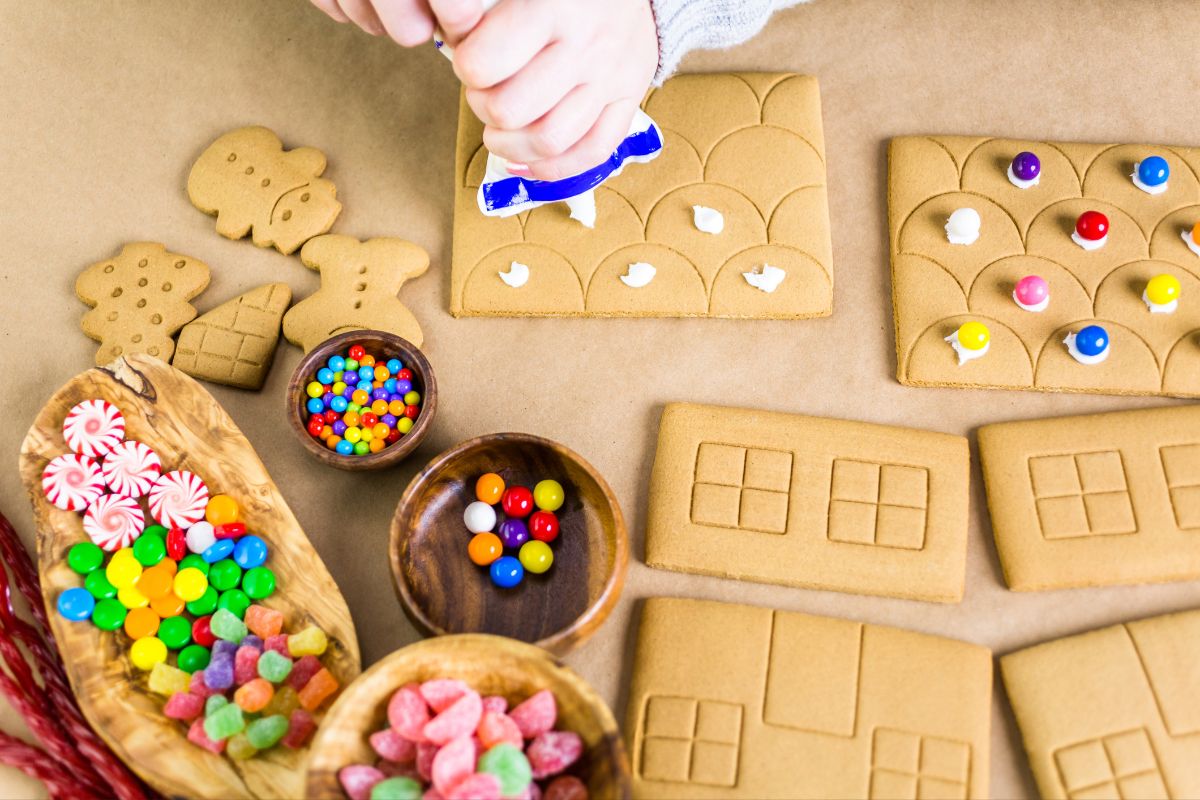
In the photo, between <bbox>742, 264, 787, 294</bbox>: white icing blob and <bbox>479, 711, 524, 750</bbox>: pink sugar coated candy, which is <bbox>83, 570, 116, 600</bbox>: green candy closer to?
<bbox>479, 711, 524, 750</bbox>: pink sugar coated candy

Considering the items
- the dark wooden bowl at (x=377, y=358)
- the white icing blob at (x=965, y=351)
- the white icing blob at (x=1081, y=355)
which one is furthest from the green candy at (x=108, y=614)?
the white icing blob at (x=1081, y=355)

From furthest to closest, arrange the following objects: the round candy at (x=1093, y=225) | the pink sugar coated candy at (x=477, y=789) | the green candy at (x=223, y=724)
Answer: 1. the round candy at (x=1093, y=225)
2. the green candy at (x=223, y=724)
3. the pink sugar coated candy at (x=477, y=789)

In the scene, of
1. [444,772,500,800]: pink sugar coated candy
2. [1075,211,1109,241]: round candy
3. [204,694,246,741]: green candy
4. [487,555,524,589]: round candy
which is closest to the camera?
[444,772,500,800]: pink sugar coated candy

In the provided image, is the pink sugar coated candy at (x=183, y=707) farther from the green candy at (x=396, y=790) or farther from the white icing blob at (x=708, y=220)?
the white icing blob at (x=708, y=220)

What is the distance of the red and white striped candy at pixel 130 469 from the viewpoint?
93 centimetres

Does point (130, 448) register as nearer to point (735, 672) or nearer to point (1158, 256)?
point (735, 672)

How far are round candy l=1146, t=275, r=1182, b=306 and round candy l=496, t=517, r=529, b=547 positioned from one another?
725 mm

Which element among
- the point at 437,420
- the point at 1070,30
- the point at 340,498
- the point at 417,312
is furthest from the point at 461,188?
the point at 1070,30

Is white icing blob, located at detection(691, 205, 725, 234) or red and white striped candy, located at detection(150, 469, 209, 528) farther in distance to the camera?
white icing blob, located at detection(691, 205, 725, 234)

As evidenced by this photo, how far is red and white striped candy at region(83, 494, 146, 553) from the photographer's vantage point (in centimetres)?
91

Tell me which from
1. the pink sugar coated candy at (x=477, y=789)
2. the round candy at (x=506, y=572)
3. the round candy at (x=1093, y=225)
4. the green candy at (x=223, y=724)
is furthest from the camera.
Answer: the round candy at (x=1093, y=225)

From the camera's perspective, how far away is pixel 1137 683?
0.89 m

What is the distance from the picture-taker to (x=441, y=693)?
75 cm

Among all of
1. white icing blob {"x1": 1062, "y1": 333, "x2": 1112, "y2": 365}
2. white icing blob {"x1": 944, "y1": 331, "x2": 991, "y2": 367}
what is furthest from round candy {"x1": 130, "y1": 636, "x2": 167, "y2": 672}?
white icing blob {"x1": 1062, "y1": 333, "x2": 1112, "y2": 365}
